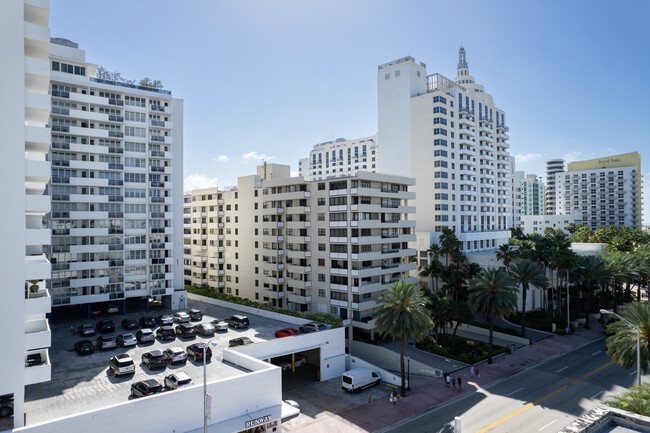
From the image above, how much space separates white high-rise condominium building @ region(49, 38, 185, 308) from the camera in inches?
2478

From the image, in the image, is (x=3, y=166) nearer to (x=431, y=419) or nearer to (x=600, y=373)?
(x=431, y=419)

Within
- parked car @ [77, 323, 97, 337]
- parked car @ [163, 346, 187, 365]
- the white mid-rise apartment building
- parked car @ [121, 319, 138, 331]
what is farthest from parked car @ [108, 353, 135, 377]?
the white mid-rise apartment building

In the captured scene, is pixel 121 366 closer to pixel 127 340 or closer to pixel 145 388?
pixel 145 388

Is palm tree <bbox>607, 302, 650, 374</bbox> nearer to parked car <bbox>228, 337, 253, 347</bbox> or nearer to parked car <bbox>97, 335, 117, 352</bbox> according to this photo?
parked car <bbox>228, 337, 253, 347</bbox>

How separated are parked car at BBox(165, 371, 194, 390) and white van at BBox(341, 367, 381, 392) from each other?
18.1 meters

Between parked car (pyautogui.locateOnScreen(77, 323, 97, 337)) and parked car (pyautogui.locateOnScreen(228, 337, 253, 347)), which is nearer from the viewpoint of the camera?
parked car (pyautogui.locateOnScreen(228, 337, 253, 347))

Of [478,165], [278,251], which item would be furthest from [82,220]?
[478,165]

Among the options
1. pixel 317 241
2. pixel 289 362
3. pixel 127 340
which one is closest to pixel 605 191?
pixel 317 241

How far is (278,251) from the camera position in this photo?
75.6 meters

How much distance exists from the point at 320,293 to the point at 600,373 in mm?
39454

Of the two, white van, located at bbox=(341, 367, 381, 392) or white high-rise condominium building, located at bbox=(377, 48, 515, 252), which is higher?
white high-rise condominium building, located at bbox=(377, 48, 515, 252)

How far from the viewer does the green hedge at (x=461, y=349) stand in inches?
2280

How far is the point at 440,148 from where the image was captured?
92812 millimetres

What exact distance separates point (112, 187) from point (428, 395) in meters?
55.0
